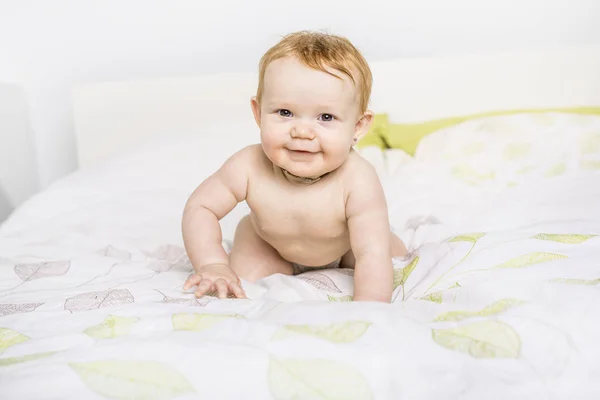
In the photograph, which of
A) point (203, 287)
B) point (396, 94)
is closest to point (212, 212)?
point (203, 287)

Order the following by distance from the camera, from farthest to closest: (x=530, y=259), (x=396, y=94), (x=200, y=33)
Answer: (x=200, y=33) < (x=396, y=94) < (x=530, y=259)

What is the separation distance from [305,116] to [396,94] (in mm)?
1247

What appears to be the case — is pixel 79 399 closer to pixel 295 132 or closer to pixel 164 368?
pixel 164 368

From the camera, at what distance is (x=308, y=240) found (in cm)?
111

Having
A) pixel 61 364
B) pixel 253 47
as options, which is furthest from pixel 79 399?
pixel 253 47

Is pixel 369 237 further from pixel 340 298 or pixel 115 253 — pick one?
pixel 115 253

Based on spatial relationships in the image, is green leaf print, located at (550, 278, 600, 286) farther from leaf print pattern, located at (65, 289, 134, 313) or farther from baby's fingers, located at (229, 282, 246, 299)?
leaf print pattern, located at (65, 289, 134, 313)

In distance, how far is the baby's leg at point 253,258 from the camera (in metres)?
1.15

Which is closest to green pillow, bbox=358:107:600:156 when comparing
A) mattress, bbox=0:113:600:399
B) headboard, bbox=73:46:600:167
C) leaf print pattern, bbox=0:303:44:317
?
headboard, bbox=73:46:600:167

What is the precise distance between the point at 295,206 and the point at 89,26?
1669mm

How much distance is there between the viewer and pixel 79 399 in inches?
20.9

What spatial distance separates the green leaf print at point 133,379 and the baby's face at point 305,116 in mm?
495

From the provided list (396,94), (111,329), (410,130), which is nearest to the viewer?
(111,329)

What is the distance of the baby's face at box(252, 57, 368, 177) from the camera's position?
37.2 inches
